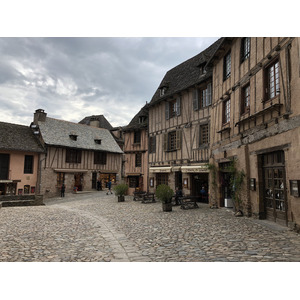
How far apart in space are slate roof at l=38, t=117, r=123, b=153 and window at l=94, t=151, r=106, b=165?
1.93ft

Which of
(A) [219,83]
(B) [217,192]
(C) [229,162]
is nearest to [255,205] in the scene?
(C) [229,162]

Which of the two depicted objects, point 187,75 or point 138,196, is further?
→ point 138,196

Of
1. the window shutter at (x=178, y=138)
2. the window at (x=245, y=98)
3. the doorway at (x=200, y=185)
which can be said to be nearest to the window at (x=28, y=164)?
the window shutter at (x=178, y=138)

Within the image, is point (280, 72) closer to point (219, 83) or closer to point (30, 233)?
point (219, 83)

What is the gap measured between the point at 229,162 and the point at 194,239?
17.9 feet

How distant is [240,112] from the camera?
9.08 meters

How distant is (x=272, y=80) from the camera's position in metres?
7.28

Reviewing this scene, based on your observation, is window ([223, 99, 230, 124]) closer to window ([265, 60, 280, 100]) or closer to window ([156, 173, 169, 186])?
window ([265, 60, 280, 100])

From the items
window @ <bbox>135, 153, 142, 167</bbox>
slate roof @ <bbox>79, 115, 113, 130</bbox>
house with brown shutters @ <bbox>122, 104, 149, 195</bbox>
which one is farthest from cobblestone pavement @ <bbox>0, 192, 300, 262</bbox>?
slate roof @ <bbox>79, 115, 113, 130</bbox>

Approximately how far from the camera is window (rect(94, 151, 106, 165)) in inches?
957

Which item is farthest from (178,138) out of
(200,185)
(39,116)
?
(39,116)

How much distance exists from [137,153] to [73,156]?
6698 mm

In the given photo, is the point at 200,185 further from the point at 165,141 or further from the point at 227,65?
the point at 227,65

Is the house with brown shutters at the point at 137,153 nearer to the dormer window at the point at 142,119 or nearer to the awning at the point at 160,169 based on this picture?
the dormer window at the point at 142,119
